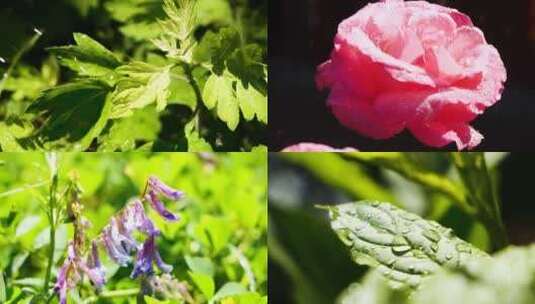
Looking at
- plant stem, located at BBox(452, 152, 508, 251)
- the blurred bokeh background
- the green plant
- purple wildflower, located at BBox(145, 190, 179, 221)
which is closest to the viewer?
the green plant

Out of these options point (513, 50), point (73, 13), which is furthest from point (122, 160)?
point (513, 50)

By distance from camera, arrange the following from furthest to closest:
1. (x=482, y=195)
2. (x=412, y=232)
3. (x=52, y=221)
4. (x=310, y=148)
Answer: (x=310, y=148) < (x=52, y=221) < (x=482, y=195) < (x=412, y=232)

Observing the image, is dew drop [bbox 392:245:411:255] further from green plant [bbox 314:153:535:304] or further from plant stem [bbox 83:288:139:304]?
plant stem [bbox 83:288:139:304]

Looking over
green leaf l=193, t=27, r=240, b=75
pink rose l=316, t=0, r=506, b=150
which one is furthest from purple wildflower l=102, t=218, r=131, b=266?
pink rose l=316, t=0, r=506, b=150

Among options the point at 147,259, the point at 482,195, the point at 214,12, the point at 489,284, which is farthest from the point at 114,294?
the point at 489,284

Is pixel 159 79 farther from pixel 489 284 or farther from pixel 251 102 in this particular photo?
pixel 489 284

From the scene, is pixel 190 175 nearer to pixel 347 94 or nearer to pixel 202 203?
pixel 202 203

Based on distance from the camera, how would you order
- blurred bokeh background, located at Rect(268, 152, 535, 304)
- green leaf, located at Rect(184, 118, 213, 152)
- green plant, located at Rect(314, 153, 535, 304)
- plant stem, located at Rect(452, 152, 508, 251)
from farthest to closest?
green leaf, located at Rect(184, 118, 213, 152)
blurred bokeh background, located at Rect(268, 152, 535, 304)
plant stem, located at Rect(452, 152, 508, 251)
green plant, located at Rect(314, 153, 535, 304)
